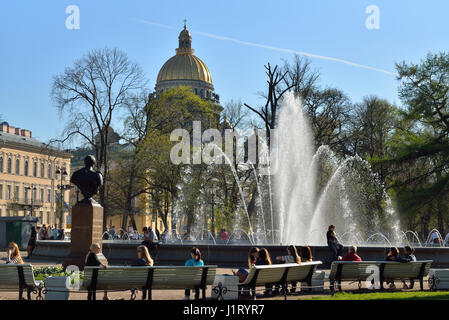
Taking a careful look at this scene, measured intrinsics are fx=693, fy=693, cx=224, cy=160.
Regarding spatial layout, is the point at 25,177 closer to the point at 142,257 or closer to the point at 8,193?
the point at 8,193

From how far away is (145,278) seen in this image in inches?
470

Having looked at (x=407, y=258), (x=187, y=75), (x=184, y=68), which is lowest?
(x=407, y=258)

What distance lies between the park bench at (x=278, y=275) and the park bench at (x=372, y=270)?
1.68 feet

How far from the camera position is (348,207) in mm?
40719

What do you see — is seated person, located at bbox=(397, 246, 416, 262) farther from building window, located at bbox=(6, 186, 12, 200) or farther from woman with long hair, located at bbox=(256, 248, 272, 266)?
building window, located at bbox=(6, 186, 12, 200)

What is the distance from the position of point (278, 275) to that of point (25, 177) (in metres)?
76.2

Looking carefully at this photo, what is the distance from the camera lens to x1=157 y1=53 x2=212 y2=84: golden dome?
109312mm

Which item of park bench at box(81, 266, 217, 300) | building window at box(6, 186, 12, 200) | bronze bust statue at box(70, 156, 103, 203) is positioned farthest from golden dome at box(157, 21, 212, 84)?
park bench at box(81, 266, 217, 300)

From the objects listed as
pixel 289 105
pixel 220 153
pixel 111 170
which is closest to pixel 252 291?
pixel 289 105

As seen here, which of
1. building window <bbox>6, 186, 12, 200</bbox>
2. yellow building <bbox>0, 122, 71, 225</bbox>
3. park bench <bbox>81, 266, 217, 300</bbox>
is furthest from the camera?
building window <bbox>6, 186, 12, 200</bbox>

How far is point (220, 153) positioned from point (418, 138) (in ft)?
40.8

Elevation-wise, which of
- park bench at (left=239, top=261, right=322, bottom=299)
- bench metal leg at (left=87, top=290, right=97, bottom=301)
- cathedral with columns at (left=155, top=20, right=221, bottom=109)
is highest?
cathedral with columns at (left=155, top=20, right=221, bottom=109)

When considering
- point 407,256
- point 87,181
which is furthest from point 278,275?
point 87,181
